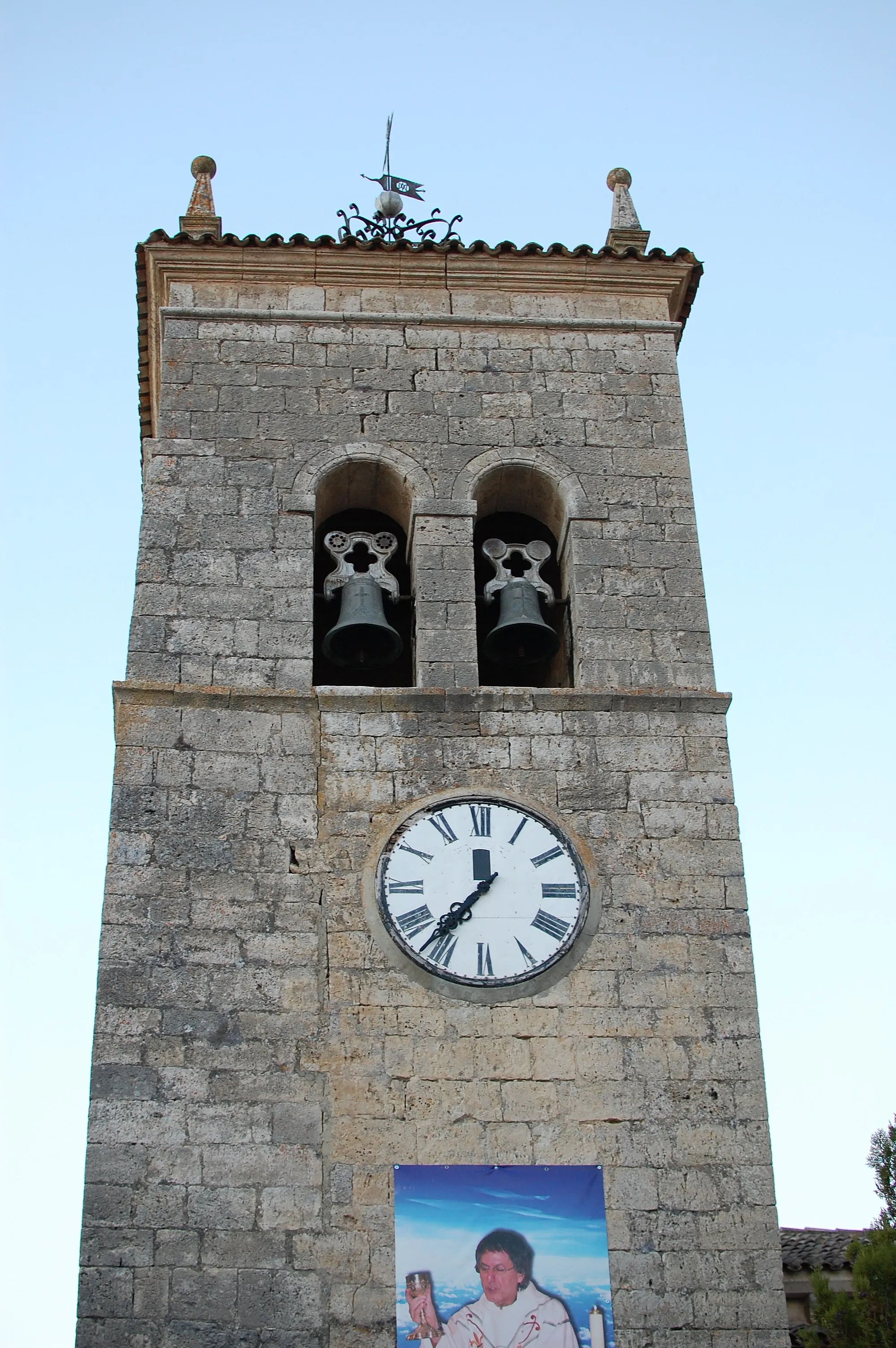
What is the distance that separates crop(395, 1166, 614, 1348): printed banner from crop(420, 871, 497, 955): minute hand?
1.08m

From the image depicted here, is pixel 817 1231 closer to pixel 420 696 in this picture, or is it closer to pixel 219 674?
pixel 420 696

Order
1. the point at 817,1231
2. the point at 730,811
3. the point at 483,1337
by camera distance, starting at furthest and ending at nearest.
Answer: the point at 817,1231
the point at 730,811
the point at 483,1337

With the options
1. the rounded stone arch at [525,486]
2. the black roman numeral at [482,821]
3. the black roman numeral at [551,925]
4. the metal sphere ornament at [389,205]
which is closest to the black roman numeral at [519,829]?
the black roman numeral at [482,821]

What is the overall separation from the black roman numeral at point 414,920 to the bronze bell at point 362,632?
1.73 metres

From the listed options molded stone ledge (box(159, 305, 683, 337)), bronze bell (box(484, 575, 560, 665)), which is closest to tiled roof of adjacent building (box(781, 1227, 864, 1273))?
bronze bell (box(484, 575, 560, 665))

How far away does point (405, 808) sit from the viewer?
9461 millimetres

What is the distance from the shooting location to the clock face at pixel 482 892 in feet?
29.6

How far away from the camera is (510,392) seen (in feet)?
37.1

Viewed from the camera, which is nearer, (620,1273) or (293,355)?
(620,1273)

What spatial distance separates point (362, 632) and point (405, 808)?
47.4 inches

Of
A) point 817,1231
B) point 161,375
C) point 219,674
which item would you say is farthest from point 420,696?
point 817,1231

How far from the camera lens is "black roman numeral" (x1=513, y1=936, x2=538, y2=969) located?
9000 millimetres

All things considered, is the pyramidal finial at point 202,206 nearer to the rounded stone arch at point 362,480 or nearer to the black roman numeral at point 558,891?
the rounded stone arch at point 362,480

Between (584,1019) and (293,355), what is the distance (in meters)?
4.33
